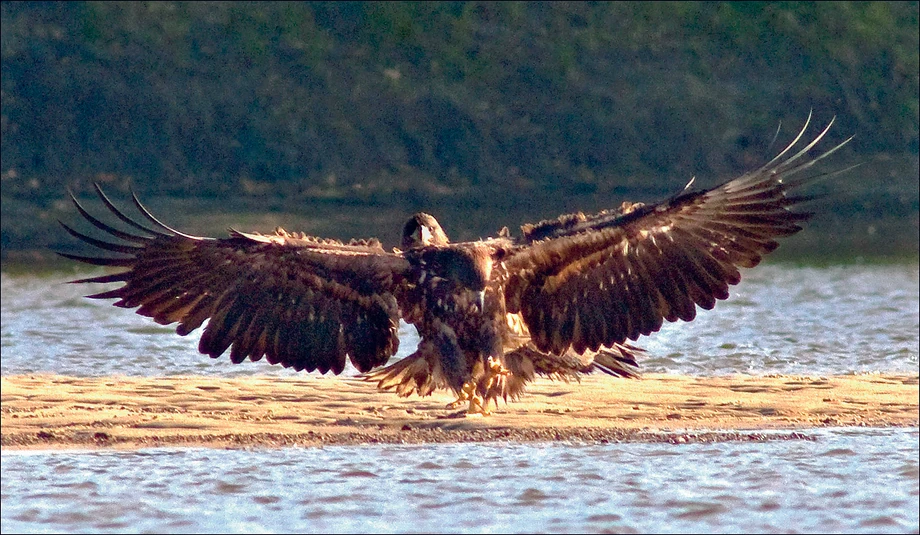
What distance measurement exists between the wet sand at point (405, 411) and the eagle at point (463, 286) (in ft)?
1.05

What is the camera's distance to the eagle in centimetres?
743

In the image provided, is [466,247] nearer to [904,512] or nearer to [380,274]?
[380,274]

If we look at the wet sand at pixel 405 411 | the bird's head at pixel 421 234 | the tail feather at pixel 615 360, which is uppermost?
the bird's head at pixel 421 234

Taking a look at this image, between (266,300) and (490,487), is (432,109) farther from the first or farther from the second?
(490,487)

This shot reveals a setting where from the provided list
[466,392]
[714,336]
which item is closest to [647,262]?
[466,392]

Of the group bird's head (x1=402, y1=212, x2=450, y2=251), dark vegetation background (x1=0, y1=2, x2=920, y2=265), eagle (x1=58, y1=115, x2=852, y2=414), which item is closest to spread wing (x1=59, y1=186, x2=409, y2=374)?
eagle (x1=58, y1=115, x2=852, y2=414)

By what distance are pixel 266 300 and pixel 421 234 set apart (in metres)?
0.85

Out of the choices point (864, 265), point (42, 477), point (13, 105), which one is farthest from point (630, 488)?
point (13, 105)

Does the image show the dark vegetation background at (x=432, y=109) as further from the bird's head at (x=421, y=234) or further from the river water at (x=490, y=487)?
the river water at (x=490, y=487)

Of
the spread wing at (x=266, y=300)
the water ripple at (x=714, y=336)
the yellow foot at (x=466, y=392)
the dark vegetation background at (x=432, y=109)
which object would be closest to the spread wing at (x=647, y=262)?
the yellow foot at (x=466, y=392)

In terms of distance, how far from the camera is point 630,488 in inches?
267

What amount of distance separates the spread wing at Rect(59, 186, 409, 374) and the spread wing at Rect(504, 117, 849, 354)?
66 cm

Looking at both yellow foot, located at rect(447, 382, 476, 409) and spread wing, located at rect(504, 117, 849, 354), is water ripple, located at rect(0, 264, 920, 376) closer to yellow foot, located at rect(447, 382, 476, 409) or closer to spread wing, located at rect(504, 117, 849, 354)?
yellow foot, located at rect(447, 382, 476, 409)

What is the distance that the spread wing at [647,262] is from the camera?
7.41 m
